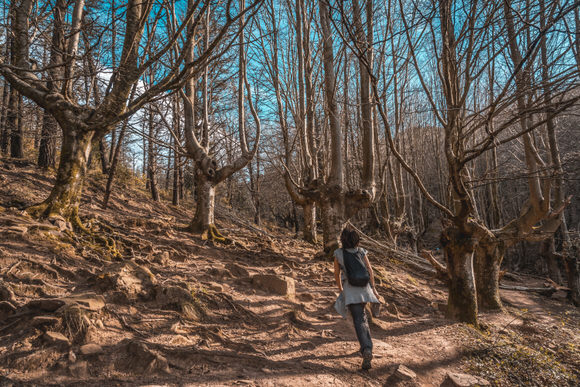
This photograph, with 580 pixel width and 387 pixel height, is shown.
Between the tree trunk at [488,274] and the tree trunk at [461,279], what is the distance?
120cm

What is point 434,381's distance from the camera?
2873 mm

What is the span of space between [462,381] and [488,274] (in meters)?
3.19

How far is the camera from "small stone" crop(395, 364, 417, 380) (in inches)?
108

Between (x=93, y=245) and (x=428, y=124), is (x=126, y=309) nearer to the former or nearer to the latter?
(x=93, y=245)

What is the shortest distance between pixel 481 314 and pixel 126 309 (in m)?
5.54

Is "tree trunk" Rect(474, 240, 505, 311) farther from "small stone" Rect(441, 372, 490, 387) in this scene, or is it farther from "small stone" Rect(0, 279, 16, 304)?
"small stone" Rect(0, 279, 16, 304)

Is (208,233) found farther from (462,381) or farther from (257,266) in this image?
(462,381)

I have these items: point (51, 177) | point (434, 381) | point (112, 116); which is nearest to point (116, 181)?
point (51, 177)

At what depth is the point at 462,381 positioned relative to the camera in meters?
2.79

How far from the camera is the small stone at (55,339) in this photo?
7.31ft

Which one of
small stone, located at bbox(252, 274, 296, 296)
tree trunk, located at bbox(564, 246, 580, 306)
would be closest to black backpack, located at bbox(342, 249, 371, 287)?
small stone, located at bbox(252, 274, 296, 296)

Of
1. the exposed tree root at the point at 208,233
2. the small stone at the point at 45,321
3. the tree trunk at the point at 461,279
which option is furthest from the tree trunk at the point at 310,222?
the small stone at the point at 45,321

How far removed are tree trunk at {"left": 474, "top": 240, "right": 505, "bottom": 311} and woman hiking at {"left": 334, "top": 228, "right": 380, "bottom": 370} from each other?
3.27 metres

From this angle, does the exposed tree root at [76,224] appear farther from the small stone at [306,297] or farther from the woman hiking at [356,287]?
the woman hiking at [356,287]
